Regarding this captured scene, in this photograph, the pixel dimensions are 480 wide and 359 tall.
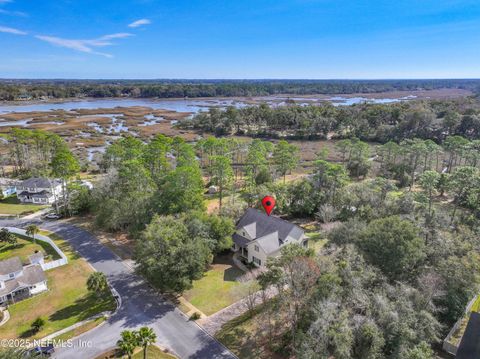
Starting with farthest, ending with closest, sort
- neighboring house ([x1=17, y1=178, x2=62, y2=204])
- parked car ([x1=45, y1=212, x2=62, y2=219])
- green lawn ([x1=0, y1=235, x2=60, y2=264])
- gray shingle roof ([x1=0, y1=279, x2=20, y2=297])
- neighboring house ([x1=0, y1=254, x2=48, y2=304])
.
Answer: neighboring house ([x1=17, y1=178, x2=62, y2=204])
parked car ([x1=45, y1=212, x2=62, y2=219])
green lawn ([x1=0, y1=235, x2=60, y2=264])
neighboring house ([x1=0, y1=254, x2=48, y2=304])
gray shingle roof ([x1=0, y1=279, x2=20, y2=297])

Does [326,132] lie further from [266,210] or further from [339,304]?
[339,304]

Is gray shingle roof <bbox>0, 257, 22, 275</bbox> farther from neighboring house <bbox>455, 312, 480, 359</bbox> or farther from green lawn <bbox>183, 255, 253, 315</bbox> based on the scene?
neighboring house <bbox>455, 312, 480, 359</bbox>

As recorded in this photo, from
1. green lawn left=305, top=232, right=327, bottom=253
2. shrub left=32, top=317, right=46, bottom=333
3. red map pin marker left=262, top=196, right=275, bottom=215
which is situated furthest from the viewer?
red map pin marker left=262, top=196, right=275, bottom=215

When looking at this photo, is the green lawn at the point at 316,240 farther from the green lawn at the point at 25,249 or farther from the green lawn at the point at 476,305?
the green lawn at the point at 25,249

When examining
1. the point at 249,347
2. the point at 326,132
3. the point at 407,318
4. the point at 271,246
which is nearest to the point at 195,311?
the point at 249,347

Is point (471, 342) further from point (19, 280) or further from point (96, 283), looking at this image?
point (19, 280)

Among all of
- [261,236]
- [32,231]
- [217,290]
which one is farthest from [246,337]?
[32,231]

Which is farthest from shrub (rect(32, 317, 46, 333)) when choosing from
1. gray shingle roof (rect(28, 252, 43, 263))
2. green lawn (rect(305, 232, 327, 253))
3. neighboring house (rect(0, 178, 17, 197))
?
neighboring house (rect(0, 178, 17, 197))

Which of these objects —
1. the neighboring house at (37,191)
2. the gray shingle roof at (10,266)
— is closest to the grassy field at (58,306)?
the gray shingle roof at (10,266)
